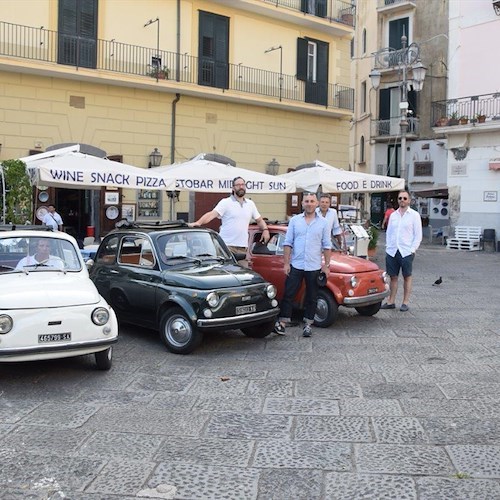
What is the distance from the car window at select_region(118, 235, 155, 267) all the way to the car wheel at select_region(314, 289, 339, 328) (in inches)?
106

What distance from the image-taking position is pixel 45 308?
6.56 meters

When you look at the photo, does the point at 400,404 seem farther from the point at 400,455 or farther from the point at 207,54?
the point at 207,54

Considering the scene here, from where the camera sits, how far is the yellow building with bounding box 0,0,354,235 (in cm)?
1834

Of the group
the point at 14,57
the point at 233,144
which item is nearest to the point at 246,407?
the point at 14,57

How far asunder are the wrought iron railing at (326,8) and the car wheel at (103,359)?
18701 mm

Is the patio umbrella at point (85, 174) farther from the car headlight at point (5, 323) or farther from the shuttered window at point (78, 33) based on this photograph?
the shuttered window at point (78, 33)

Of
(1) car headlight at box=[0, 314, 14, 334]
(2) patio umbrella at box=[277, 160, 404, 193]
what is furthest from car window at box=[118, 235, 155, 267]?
(2) patio umbrella at box=[277, 160, 404, 193]

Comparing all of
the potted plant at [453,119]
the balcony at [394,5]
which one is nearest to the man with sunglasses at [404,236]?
the potted plant at [453,119]

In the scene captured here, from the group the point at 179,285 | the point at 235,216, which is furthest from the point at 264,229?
the point at 179,285

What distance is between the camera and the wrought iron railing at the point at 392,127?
36.6 metres

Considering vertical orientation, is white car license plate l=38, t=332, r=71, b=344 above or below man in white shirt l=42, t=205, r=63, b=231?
below

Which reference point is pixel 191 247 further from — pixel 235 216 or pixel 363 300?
pixel 363 300

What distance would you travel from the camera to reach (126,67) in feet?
65.1

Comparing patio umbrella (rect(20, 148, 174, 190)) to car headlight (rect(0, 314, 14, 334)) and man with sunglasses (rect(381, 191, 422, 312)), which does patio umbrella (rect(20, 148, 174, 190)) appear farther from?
car headlight (rect(0, 314, 14, 334))
